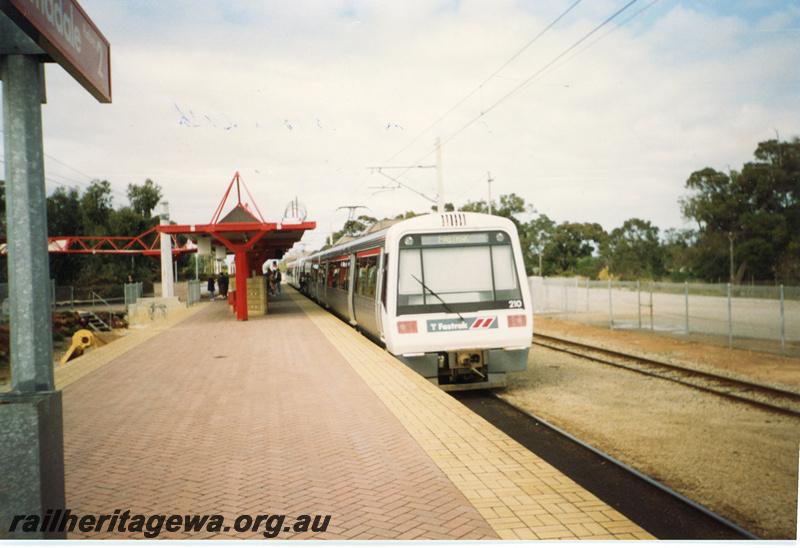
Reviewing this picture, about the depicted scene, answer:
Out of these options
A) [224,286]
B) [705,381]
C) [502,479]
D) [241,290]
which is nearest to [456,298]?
[502,479]

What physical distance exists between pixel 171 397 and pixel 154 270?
21.6 m

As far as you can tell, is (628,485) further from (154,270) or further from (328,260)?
(154,270)

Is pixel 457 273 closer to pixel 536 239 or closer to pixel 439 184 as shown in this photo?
pixel 439 184

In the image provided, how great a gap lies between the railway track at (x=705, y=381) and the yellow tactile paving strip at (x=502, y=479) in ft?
16.1

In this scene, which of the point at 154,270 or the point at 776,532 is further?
the point at 154,270

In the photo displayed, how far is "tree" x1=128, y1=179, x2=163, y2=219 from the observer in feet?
47.0

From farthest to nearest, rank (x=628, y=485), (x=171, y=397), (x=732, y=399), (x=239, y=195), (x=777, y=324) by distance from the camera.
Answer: (x=239, y=195) < (x=777, y=324) < (x=732, y=399) < (x=171, y=397) < (x=628, y=485)

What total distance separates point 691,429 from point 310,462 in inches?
206

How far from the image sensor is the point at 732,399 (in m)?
9.21

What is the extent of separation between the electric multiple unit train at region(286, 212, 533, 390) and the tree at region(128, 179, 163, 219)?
772cm

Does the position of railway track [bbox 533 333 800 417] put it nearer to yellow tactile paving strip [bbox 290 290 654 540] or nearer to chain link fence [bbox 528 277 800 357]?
chain link fence [bbox 528 277 800 357]

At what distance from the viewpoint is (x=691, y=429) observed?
301 inches

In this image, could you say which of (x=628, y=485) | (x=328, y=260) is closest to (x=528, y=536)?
(x=628, y=485)

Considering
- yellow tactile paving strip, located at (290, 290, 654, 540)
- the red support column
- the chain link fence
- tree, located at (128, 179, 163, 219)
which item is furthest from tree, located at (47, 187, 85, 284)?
the chain link fence
